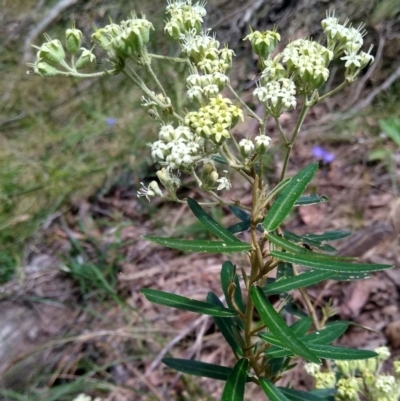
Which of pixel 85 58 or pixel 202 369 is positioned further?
pixel 202 369

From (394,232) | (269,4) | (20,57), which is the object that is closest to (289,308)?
(394,232)

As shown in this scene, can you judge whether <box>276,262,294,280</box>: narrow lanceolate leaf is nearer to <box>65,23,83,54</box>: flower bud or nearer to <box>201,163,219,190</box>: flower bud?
<box>201,163,219,190</box>: flower bud

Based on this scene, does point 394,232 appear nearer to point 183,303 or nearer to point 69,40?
point 183,303

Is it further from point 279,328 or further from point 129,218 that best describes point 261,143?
point 129,218

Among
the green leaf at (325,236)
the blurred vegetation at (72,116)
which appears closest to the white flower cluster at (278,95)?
the green leaf at (325,236)

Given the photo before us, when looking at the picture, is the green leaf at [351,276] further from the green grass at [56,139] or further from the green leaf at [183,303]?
the green grass at [56,139]

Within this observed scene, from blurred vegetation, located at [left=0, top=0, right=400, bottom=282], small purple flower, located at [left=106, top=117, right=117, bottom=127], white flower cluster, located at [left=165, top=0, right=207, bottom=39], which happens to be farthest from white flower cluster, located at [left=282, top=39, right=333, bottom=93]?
small purple flower, located at [left=106, top=117, right=117, bottom=127]

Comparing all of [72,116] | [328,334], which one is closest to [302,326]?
[328,334]

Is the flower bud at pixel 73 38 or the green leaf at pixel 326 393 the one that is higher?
the flower bud at pixel 73 38
